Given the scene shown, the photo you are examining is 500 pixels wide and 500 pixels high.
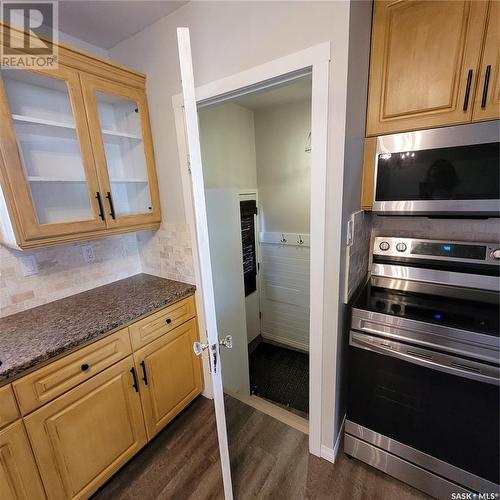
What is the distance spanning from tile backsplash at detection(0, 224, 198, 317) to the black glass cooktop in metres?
1.15

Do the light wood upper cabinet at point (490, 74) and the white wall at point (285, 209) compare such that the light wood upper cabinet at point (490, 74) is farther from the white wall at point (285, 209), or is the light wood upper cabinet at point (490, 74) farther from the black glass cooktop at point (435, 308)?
the white wall at point (285, 209)

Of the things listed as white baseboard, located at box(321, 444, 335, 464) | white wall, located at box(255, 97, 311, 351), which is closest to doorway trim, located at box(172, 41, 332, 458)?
white baseboard, located at box(321, 444, 335, 464)

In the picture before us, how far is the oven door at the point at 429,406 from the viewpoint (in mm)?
1040

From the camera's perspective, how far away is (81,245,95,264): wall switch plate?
1647mm

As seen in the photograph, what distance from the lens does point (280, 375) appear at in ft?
7.86

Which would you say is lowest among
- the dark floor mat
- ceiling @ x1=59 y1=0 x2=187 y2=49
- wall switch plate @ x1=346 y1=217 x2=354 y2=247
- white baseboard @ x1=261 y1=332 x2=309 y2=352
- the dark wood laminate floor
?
the dark floor mat

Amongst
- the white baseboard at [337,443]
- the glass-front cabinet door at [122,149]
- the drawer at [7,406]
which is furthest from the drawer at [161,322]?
the white baseboard at [337,443]

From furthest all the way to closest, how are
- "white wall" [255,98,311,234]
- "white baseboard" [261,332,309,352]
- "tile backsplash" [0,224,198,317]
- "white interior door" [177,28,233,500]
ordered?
"white baseboard" [261,332,309,352] < "white wall" [255,98,311,234] < "tile backsplash" [0,224,198,317] < "white interior door" [177,28,233,500]

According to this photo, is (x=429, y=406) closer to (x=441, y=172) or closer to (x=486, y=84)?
(x=441, y=172)

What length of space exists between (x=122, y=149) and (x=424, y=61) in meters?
1.70

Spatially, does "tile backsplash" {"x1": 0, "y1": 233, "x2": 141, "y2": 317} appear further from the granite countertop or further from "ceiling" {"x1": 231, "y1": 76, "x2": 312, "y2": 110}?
"ceiling" {"x1": 231, "y1": 76, "x2": 312, "y2": 110}

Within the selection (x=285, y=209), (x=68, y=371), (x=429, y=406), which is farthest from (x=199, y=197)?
(x=285, y=209)

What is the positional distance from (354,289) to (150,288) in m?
1.29

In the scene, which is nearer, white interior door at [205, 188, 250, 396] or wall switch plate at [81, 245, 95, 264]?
wall switch plate at [81, 245, 95, 264]
